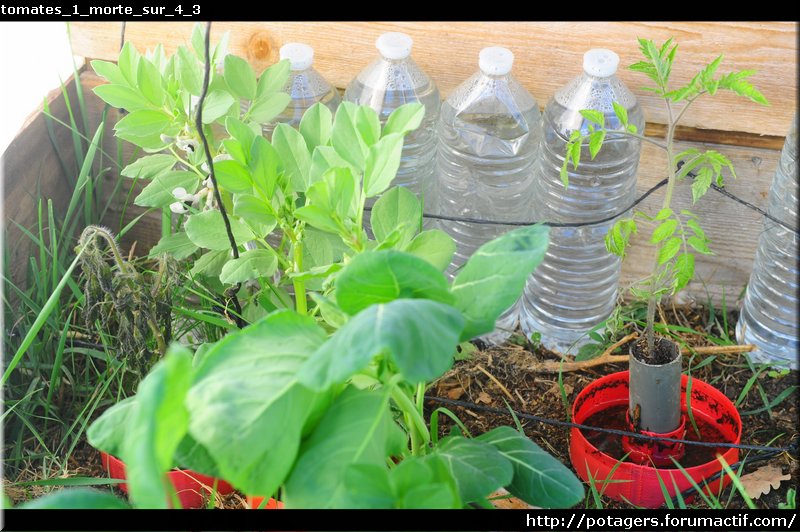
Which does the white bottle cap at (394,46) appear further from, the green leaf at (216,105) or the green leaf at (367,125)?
the green leaf at (367,125)

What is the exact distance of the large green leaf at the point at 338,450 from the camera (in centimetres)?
96

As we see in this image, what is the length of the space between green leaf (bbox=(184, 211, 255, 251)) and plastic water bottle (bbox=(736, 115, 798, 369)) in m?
1.07

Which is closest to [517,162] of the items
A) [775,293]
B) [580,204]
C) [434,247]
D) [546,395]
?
[580,204]

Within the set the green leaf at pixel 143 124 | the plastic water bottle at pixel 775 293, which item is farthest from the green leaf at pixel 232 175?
the plastic water bottle at pixel 775 293

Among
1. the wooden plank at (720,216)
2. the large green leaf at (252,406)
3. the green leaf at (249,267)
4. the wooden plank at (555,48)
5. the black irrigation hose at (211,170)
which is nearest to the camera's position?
the large green leaf at (252,406)

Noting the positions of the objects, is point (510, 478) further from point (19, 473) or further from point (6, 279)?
Answer: point (6, 279)

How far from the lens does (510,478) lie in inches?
44.1

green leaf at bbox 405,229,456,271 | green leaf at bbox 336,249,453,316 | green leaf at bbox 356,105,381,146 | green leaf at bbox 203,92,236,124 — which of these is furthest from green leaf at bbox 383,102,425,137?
green leaf at bbox 203,92,236,124

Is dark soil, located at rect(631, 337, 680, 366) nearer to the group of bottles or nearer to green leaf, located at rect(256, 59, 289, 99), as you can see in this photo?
the group of bottles

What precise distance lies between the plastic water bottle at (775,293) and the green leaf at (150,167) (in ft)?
3.91

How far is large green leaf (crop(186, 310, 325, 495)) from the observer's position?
0.91 meters

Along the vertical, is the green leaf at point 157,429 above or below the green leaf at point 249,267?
above

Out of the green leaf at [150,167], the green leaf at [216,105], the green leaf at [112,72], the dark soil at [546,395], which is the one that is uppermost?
the green leaf at [112,72]

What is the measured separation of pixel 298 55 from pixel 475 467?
0.98 meters
